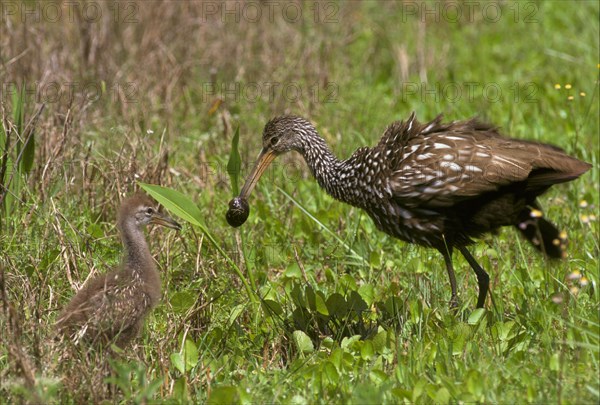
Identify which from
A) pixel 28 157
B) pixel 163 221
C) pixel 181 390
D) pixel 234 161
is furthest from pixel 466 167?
pixel 28 157

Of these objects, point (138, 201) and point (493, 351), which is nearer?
point (493, 351)

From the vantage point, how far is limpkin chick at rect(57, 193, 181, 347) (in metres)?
4.66

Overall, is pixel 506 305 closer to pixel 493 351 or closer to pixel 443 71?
pixel 493 351

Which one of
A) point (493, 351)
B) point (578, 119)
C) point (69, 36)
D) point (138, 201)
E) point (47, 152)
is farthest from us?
point (69, 36)

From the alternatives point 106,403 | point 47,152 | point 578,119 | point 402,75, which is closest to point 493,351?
point 106,403

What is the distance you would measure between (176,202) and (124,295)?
0.51m

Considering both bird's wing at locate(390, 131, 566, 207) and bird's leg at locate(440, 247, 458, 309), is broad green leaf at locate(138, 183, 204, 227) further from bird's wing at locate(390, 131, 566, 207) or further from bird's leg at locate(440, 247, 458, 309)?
bird's leg at locate(440, 247, 458, 309)

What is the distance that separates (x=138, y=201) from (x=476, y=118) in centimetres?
176

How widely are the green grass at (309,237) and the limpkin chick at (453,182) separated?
332mm

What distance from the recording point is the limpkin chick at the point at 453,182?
509cm

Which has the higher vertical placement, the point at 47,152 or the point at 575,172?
the point at 575,172

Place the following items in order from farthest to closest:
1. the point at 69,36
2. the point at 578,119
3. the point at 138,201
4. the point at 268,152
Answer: the point at 69,36, the point at 578,119, the point at 268,152, the point at 138,201

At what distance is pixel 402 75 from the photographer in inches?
354

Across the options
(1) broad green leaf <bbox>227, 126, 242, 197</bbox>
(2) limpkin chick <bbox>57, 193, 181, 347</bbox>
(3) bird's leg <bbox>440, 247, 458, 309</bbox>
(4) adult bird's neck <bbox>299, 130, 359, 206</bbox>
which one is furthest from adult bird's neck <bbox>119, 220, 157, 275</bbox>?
(3) bird's leg <bbox>440, 247, 458, 309</bbox>
